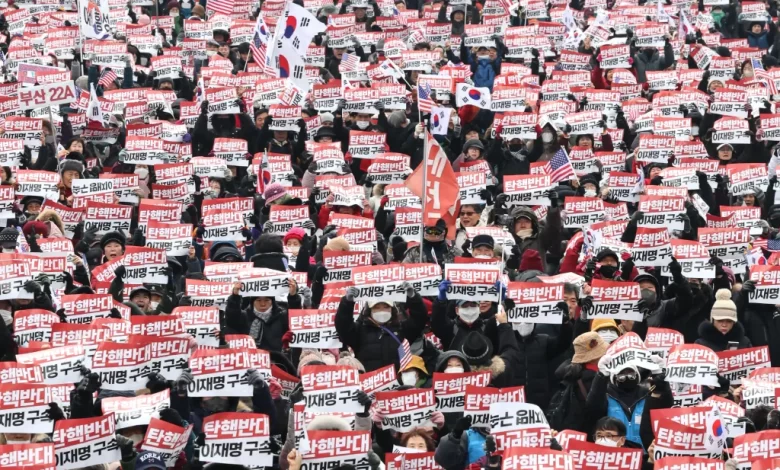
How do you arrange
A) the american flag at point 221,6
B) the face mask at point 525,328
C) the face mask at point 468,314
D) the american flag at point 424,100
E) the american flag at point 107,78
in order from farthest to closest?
the american flag at point 221,6 → the american flag at point 107,78 → the american flag at point 424,100 → the face mask at point 525,328 → the face mask at point 468,314

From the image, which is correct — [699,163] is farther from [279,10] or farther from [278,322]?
[279,10]

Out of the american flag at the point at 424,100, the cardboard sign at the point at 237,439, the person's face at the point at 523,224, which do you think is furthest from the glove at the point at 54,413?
the american flag at the point at 424,100

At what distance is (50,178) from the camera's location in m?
18.8

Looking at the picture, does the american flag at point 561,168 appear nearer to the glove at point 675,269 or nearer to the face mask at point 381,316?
the glove at point 675,269

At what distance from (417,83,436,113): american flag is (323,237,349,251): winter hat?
19.3 ft

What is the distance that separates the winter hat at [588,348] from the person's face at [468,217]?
4.33 meters

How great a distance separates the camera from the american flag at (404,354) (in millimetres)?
13922

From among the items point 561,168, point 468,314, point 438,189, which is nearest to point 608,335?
point 468,314

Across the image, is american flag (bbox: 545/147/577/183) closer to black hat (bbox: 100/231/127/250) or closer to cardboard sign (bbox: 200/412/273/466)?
black hat (bbox: 100/231/127/250)

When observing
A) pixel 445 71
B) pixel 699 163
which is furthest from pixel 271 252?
pixel 445 71

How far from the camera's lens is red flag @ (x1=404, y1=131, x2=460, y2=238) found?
1767 cm

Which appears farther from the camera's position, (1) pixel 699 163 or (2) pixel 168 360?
(1) pixel 699 163

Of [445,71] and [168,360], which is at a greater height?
[445,71]

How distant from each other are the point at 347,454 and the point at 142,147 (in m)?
9.00
